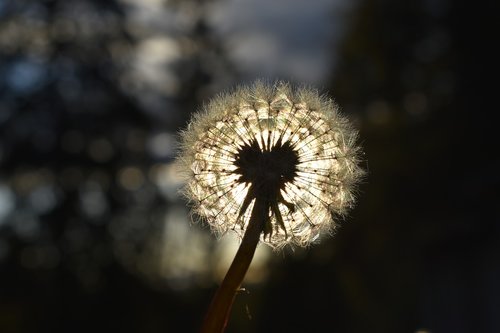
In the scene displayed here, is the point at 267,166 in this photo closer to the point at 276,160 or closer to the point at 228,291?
the point at 276,160

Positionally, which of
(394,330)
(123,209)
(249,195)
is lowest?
(249,195)

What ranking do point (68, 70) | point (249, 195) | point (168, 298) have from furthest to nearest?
1. point (168, 298)
2. point (68, 70)
3. point (249, 195)

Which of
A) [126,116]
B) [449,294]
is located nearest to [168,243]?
[126,116]

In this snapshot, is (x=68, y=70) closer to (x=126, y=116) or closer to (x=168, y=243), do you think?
(x=126, y=116)

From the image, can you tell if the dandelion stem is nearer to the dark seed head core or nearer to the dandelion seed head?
the dark seed head core

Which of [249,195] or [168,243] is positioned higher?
[168,243]

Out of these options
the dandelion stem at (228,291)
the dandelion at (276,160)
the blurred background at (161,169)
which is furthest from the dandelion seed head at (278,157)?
the blurred background at (161,169)

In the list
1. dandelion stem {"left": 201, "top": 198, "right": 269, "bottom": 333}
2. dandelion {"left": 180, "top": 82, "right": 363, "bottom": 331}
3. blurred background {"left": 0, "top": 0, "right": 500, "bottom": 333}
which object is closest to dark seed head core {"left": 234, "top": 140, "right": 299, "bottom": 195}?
dandelion {"left": 180, "top": 82, "right": 363, "bottom": 331}

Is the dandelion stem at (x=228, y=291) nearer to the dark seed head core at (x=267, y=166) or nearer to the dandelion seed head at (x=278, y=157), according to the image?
the dark seed head core at (x=267, y=166)
